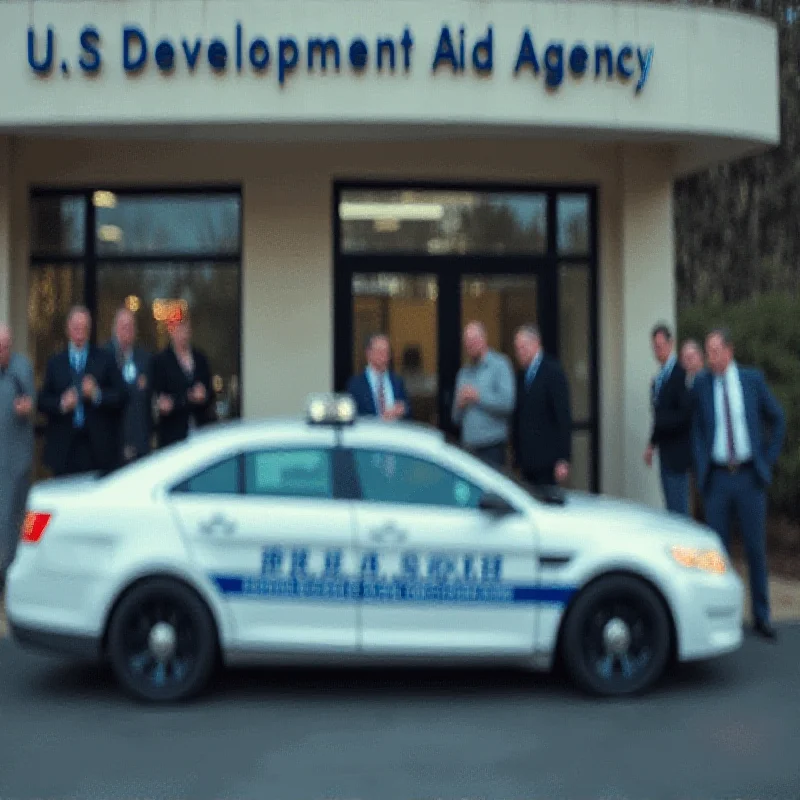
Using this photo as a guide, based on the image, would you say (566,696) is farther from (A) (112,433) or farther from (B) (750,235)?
(B) (750,235)

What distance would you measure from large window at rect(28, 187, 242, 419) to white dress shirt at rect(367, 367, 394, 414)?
2590mm

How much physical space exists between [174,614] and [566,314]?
7.05 metres

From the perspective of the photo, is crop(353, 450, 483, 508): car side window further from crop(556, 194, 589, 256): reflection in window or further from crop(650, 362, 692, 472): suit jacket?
crop(556, 194, 589, 256): reflection in window

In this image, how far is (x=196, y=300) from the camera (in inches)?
522

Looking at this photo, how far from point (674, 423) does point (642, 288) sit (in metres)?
2.64

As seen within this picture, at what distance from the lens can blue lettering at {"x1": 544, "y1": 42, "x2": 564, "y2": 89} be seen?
1153cm

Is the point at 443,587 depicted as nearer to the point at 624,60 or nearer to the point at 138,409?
the point at 138,409

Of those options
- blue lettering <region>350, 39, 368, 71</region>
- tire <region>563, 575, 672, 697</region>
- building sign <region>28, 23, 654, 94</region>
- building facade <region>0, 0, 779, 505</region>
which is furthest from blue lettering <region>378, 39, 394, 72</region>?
tire <region>563, 575, 672, 697</region>

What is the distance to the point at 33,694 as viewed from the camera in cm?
779

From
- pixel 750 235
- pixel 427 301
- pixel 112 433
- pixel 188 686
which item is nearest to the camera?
pixel 188 686

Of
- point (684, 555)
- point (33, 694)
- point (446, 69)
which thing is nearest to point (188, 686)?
point (33, 694)

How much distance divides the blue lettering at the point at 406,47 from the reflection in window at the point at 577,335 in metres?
3.04

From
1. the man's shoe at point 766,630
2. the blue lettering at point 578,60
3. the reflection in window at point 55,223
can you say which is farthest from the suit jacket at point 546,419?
the reflection in window at point 55,223

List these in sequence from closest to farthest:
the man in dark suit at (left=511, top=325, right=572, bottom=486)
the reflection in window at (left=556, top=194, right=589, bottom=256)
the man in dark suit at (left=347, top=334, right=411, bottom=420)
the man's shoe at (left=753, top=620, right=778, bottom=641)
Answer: the man's shoe at (left=753, top=620, right=778, bottom=641), the man in dark suit at (left=511, top=325, right=572, bottom=486), the man in dark suit at (left=347, top=334, right=411, bottom=420), the reflection in window at (left=556, top=194, right=589, bottom=256)
